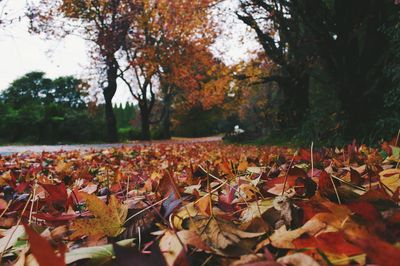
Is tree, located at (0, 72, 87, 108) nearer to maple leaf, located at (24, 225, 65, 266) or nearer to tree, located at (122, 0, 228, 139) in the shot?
tree, located at (122, 0, 228, 139)

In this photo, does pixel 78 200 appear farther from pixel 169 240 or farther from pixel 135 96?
pixel 135 96

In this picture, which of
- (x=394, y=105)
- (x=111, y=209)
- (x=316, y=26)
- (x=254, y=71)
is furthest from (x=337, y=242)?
(x=254, y=71)

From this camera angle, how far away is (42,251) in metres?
0.41

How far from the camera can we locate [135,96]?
25.2 meters

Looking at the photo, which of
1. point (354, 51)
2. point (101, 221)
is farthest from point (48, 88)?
point (101, 221)

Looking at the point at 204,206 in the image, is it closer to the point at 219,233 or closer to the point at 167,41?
Answer: the point at 219,233

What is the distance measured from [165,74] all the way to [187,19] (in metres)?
4.01

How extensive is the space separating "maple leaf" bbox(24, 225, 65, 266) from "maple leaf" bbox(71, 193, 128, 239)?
29cm

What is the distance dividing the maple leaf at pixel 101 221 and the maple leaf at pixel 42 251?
289mm

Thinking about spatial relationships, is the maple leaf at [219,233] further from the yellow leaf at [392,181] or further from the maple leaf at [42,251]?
the yellow leaf at [392,181]

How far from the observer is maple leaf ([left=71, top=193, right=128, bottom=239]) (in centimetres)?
71

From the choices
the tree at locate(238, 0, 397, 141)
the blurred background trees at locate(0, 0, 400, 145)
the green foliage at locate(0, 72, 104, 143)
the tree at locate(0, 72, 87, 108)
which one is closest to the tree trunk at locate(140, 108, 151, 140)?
the blurred background trees at locate(0, 0, 400, 145)

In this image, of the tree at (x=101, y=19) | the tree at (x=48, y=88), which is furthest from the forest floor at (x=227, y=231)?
the tree at (x=48, y=88)

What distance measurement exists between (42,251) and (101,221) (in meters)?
0.32
